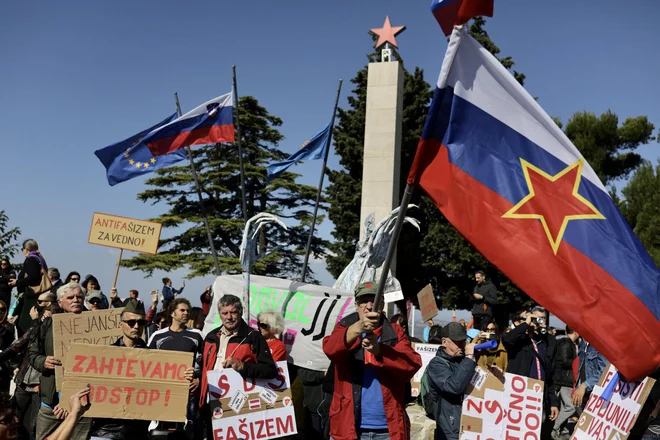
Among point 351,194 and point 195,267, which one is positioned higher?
point 351,194

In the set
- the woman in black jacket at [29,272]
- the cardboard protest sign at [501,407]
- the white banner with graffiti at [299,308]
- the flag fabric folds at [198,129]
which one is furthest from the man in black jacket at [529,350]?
the woman in black jacket at [29,272]

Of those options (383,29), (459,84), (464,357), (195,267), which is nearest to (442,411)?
(464,357)

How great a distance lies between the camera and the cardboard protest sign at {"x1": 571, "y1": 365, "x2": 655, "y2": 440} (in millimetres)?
5863

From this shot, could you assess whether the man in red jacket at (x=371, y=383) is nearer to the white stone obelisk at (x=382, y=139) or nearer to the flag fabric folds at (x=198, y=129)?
the flag fabric folds at (x=198, y=129)

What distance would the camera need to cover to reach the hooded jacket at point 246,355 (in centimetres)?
546

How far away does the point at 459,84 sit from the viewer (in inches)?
160

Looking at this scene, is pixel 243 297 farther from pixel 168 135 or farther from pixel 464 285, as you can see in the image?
pixel 464 285

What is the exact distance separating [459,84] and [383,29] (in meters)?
14.5

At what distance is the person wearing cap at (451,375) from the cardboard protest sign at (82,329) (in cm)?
291

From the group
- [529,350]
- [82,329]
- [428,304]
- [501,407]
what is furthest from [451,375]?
[428,304]

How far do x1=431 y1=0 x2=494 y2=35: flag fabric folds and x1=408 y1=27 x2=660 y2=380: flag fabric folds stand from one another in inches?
5.1

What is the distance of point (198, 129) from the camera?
37.0 ft

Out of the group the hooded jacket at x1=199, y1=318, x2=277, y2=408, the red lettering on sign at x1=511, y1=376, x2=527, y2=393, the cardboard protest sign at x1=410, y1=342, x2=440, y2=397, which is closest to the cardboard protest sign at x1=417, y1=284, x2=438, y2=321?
the cardboard protest sign at x1=410, y1=342, x2=440, y2=397

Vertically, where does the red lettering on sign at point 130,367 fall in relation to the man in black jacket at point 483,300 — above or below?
below
